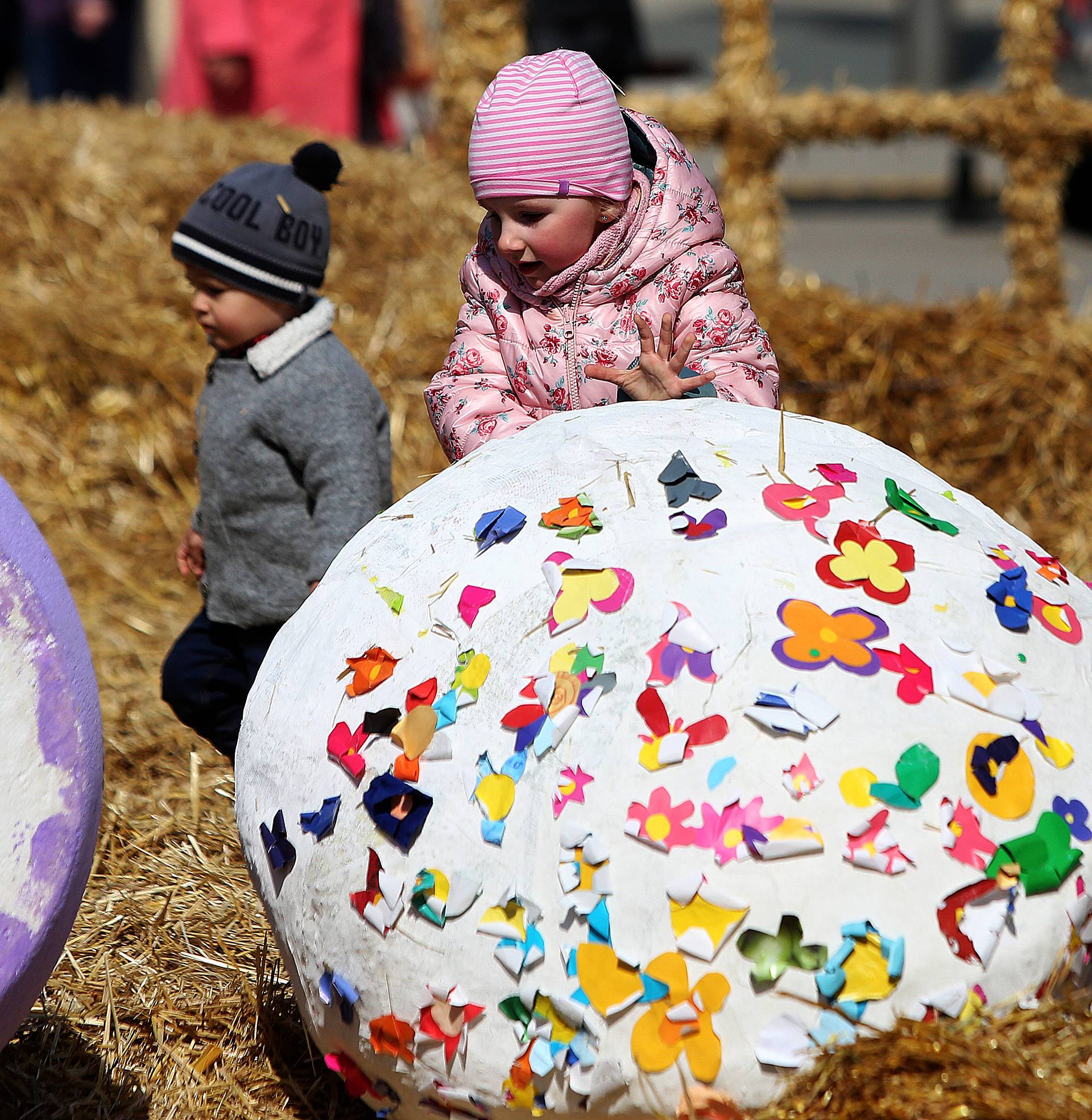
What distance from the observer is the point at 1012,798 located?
80.6 inches

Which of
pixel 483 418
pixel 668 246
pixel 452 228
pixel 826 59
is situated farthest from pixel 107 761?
pixel 826 59

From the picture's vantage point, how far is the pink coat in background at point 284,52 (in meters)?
8.30

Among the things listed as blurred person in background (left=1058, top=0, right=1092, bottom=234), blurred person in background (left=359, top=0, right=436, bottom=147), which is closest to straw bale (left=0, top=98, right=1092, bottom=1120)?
blurred person in background (left=359, top=0, right=436, bottom=147)

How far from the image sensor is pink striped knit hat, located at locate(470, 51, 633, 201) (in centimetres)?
281

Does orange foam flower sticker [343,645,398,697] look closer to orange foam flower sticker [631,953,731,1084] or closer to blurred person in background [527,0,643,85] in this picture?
orange foam flower sticker [631,953,731,1084]

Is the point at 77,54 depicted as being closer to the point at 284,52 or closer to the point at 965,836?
the point at 284,52

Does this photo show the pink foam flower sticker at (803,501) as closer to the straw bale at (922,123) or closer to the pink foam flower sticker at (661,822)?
the pink foam flower sticker at (661,822)

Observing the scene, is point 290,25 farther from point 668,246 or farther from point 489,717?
point 489,717

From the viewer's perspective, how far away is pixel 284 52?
8.50m

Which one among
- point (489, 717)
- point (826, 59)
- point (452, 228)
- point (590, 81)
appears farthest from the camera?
point (826, 59)

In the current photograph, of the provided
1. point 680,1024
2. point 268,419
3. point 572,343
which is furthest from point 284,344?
point 680,1024

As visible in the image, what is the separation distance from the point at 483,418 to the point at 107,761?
169cm

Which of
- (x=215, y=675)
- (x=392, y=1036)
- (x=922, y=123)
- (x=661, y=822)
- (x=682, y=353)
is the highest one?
(x=682, y=353)

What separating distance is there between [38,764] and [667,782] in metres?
0.92
